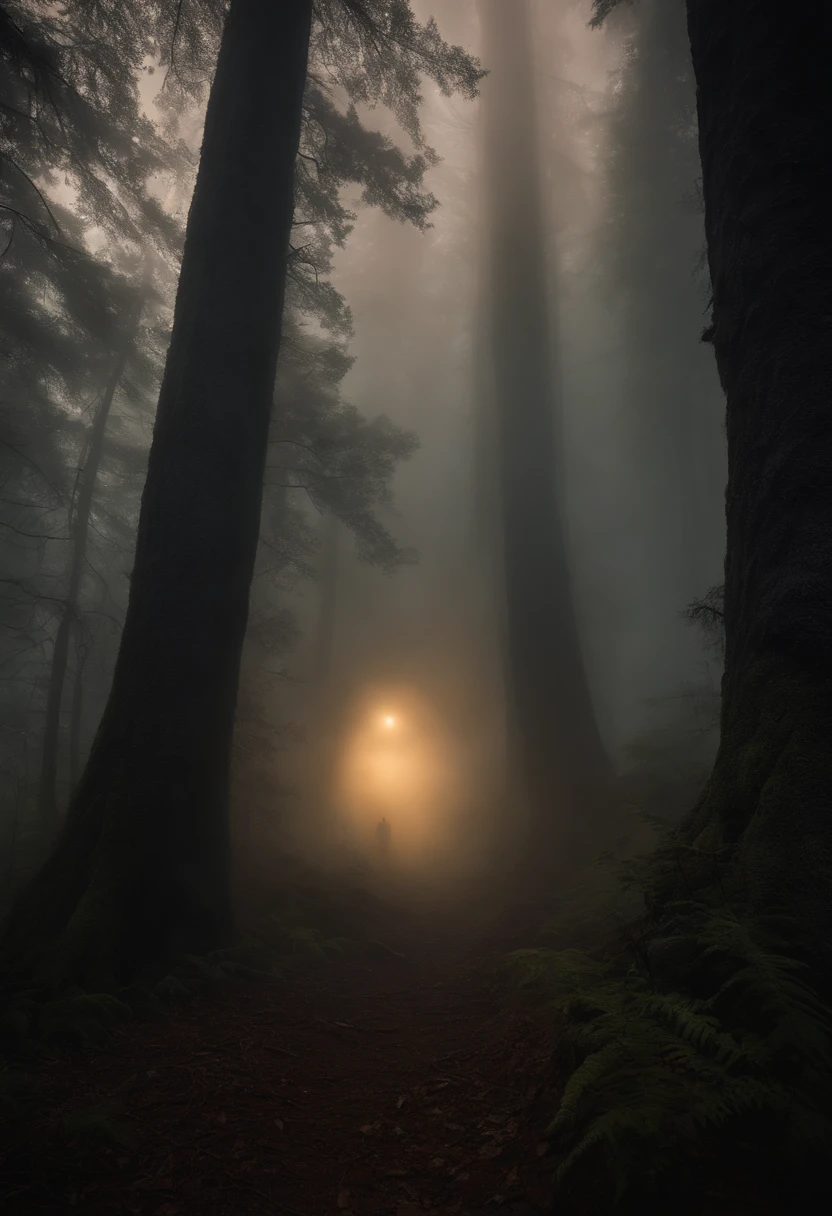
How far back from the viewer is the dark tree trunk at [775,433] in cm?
259

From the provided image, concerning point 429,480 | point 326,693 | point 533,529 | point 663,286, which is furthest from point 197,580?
point 429,480

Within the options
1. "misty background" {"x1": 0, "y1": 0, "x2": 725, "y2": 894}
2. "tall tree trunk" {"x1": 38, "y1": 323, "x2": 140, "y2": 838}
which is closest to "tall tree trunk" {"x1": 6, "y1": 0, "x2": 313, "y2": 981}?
"misty background" {"x1": 0, "y1": 0, "x2": 725, "y2": 894}

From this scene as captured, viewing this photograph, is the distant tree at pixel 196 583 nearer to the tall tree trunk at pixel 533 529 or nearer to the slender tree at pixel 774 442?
the slender tree at pixel 774 442

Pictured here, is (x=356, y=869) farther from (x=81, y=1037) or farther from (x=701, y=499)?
(x=701, y=499)

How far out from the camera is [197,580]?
5.29 metres

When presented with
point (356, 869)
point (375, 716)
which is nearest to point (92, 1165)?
point (356, 869)

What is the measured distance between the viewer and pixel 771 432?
10.6ft

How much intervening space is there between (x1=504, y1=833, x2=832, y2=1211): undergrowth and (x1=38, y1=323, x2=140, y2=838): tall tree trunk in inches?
471

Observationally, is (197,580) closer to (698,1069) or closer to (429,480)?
(698,1069)

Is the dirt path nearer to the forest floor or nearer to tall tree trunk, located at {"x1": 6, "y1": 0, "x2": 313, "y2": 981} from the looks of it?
the forest floor

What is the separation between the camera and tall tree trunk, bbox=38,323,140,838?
1259 cm

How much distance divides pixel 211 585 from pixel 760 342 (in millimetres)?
4591

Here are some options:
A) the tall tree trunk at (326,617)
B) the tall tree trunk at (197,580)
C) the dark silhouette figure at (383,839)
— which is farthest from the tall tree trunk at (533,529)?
the tall tree trunk at (326,617)

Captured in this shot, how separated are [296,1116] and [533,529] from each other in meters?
11.1
